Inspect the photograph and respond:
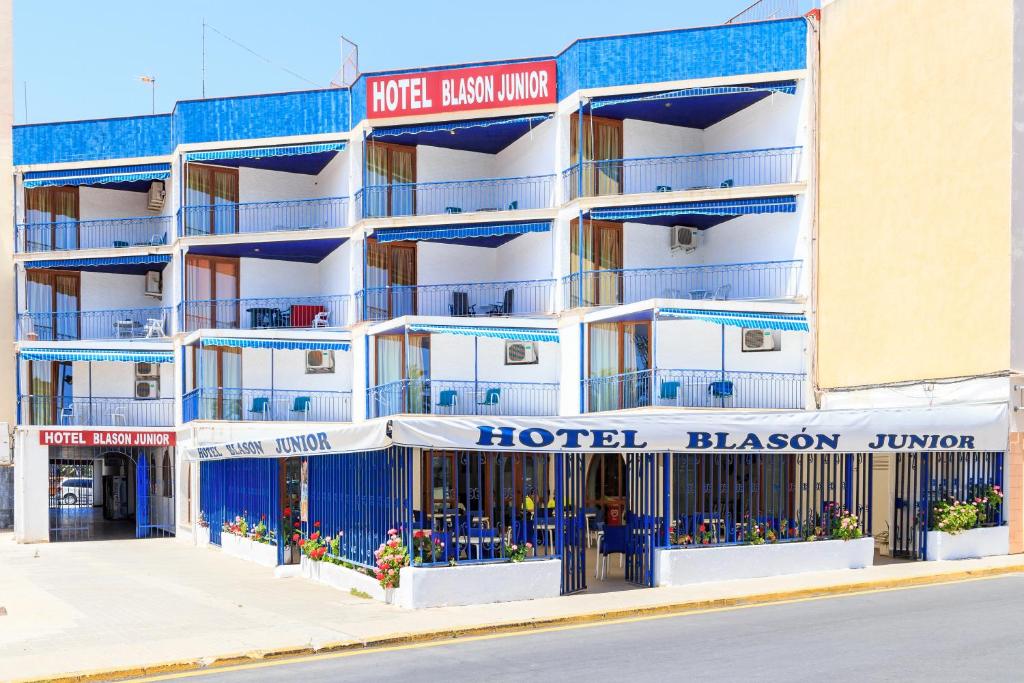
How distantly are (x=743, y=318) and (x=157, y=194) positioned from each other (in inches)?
792

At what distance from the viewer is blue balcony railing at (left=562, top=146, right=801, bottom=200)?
32438 millimetres

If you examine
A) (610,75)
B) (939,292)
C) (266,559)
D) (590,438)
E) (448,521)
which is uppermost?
(610,75)

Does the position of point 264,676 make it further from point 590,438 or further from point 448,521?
point 590,438

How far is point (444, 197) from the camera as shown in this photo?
3619 centimetres

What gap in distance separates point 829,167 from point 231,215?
17934 mm

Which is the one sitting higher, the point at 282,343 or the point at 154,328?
the point at 154,328

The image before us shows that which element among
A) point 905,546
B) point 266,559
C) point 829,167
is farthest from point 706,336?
point 266,559

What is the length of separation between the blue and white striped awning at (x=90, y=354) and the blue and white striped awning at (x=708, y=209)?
47.7 ft

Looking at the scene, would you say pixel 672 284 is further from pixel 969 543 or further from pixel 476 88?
pixel 969 543

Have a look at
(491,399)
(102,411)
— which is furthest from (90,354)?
(491,399)

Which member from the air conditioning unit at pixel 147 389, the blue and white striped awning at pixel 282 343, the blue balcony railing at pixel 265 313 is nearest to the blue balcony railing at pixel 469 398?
the blue and white striped awning at pixel 282 343

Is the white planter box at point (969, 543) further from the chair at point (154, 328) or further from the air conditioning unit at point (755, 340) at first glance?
the chair at point (154, 328)

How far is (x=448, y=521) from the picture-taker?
56.6 ft

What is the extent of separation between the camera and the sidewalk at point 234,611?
46.2ft
